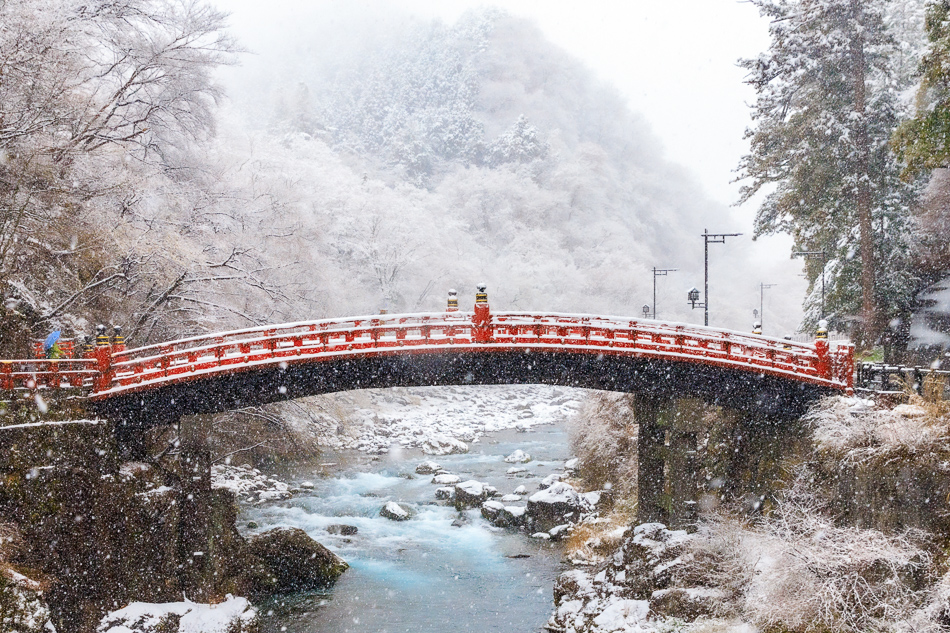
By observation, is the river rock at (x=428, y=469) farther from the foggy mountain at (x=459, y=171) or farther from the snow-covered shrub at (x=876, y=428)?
the snow-covered shrub at (x=876, y=428)

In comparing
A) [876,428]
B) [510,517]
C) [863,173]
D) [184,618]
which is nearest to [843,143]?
[863,173]

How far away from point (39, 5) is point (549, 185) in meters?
61.7

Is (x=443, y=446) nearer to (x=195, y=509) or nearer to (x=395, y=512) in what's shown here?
(x=395, y=512)

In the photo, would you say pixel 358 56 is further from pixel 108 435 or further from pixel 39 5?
pixel 108 435

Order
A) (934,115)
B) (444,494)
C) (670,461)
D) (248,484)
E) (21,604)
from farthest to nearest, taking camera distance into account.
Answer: (444,494) → (248,484) → (670,461) → (934,115) → (21,604)

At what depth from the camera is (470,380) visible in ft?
58.2

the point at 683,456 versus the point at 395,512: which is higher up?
the point at 683,456

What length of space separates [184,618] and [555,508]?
12.5m

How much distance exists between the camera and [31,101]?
54.6ft

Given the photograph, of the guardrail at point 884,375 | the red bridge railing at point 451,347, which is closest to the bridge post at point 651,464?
the red bridge railing at point 451,347

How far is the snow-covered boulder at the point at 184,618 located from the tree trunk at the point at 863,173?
19878 mm

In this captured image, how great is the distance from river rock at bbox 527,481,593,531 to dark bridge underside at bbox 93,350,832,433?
24.0ft

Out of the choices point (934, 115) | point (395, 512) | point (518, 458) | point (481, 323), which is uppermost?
point (934, 115)

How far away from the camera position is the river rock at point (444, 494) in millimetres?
26905
